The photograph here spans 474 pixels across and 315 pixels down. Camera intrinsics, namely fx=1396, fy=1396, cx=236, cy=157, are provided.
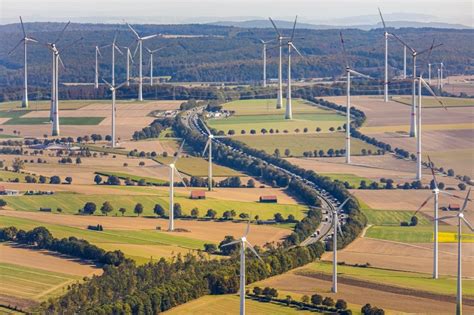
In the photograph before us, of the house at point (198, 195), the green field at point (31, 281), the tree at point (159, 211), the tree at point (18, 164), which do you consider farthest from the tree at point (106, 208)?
the green field at point (31, 281)

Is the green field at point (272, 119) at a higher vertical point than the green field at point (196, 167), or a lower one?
higher

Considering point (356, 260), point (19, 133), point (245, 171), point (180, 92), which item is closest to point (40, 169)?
point (245, 171)

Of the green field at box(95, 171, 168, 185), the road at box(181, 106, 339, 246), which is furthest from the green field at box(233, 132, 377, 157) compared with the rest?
the green field at box(95, 171, 168, 185)

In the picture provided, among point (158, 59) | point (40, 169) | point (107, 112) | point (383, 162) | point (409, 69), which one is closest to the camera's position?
point (40, 169)

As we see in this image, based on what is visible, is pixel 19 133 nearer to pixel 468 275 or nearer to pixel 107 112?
pixel 107 112

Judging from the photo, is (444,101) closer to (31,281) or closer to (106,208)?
(106,208)

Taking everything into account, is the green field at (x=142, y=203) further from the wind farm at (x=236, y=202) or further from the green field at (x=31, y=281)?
the green field at (x=31, y=281)

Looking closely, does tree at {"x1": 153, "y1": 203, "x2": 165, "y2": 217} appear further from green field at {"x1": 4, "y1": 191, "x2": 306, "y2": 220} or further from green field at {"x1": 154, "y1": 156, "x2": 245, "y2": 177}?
green field at {"x1": 154, "y1": 156, "x2": 245, "y2": 177}
